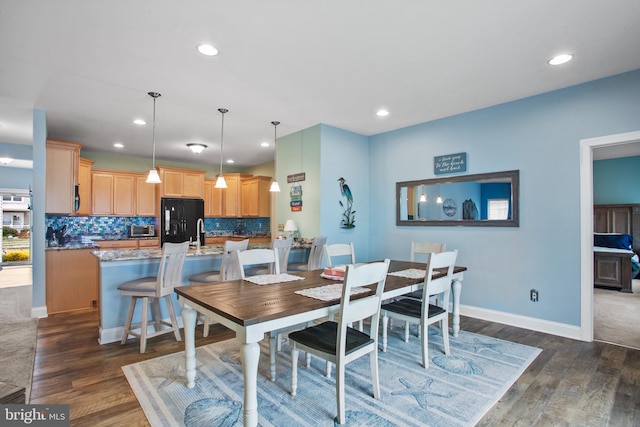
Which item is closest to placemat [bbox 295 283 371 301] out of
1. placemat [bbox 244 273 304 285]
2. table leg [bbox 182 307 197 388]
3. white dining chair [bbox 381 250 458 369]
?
placemat [bbox 244 273 304 285]

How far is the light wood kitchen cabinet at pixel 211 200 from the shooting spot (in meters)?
7.29

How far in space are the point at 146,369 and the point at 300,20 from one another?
9.35 ft

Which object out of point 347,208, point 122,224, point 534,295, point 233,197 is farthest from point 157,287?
point 233,197

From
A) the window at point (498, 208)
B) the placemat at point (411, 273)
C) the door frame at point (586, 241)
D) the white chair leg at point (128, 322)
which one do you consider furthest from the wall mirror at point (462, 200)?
the white chair leg at point (128, 322)

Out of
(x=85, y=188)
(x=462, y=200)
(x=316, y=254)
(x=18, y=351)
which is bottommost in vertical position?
(x=18, y=351)

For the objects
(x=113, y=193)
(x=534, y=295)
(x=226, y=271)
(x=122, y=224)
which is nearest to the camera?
(x=226, y=271)

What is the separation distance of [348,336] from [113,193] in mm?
5964

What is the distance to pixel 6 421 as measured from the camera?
48.5 inches

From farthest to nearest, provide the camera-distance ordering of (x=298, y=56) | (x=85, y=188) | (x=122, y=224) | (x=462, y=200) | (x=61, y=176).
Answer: (x=122, y=224) → (x=85, y=188) → (x=61, y=176) → (x=462, y=200) → (x=298, y=56)

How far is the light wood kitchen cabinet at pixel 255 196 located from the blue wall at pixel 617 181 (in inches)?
281

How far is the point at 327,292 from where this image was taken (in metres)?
2.18

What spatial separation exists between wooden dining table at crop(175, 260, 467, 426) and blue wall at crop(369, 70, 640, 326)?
1.72 m

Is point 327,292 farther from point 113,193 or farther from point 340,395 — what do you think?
point 113,193

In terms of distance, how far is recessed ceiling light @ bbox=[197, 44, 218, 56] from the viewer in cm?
252
